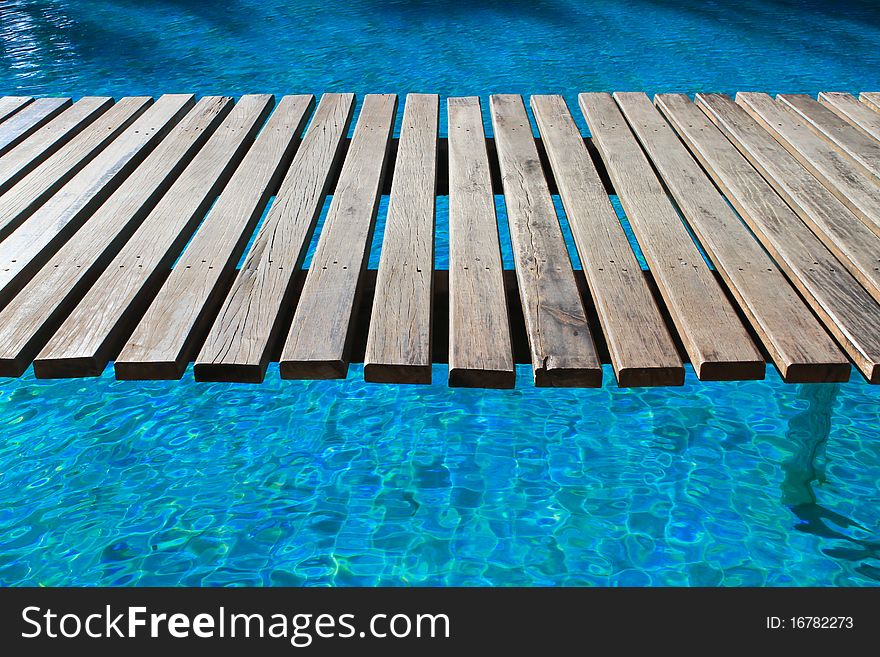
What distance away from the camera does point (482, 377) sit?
164 centimetres

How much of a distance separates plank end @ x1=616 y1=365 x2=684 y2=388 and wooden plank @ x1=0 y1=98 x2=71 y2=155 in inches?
93.7

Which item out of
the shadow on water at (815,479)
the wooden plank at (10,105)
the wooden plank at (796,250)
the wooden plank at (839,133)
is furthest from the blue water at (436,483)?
the wooden plank at (10,105)

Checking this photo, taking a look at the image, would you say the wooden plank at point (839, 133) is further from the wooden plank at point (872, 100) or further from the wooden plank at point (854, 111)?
the wooden plank at point (872, 100)

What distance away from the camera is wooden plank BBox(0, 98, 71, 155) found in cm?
290

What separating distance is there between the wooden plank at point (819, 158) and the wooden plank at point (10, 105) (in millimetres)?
2972

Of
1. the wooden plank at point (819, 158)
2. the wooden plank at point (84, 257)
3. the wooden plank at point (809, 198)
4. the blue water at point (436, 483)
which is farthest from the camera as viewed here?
the blue water at point (436, 483)

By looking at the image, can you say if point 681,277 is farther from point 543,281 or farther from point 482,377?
point 482,377

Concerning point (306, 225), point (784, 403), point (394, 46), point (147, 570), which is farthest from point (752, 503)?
point (394, 46)

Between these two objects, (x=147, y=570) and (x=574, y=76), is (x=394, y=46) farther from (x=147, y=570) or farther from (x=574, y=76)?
(x=147, y=570)

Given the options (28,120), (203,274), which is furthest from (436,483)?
(28,120)

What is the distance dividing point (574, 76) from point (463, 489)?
15.2 ft

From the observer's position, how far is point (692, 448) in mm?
2924

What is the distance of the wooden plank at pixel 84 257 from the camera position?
175cm

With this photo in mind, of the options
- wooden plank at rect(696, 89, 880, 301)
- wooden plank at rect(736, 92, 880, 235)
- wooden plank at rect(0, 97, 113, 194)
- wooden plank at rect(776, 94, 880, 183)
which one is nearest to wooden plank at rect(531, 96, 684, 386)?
wooden plank at rect(696, 89, 880, 301)
